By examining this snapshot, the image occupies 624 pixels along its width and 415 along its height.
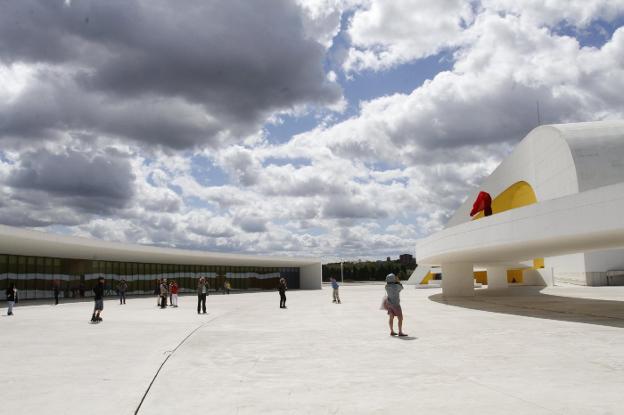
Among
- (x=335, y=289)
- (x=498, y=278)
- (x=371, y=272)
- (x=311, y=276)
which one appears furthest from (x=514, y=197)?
(x=371, y=272)

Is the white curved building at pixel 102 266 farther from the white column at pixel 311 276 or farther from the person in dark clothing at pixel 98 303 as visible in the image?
the person in dark clothing at pixel 98 303

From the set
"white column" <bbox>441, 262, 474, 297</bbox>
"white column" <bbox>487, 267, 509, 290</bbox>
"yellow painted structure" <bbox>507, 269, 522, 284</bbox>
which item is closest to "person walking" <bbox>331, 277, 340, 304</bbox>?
"white column" <bbox>441, 262, 474, 297</bbox>

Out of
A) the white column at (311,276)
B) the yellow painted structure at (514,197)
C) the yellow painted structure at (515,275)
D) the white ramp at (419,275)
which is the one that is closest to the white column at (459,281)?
the white column at (311,276)

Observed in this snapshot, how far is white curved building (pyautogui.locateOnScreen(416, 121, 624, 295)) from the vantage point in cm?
1415

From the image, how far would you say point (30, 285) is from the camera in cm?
3359

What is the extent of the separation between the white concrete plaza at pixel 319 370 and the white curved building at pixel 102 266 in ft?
51.5

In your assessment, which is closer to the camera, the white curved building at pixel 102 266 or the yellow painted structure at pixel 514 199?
the white curved building at pixel 102 266

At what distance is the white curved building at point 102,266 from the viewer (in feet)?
93.9

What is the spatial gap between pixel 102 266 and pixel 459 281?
27.3 metres

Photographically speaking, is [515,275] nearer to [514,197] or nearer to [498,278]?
→ [514,197]

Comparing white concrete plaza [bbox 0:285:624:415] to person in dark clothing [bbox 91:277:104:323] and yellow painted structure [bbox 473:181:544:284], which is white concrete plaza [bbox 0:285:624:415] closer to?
person in dark clothing [bbox 91:277:104:323]

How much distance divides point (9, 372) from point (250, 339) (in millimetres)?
5049

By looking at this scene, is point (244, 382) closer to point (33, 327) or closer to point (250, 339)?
point (250, 339)

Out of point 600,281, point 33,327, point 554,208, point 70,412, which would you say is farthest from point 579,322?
point 600,281
